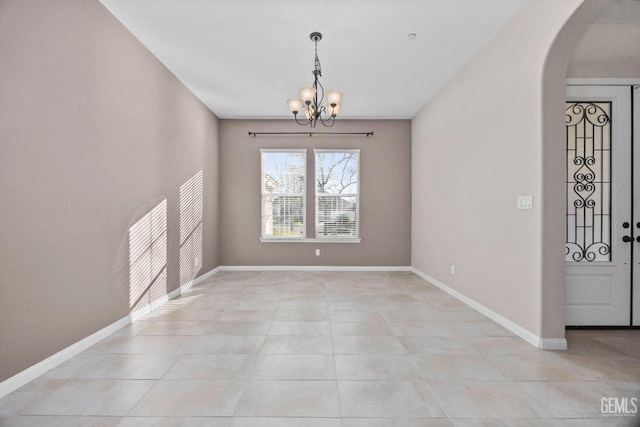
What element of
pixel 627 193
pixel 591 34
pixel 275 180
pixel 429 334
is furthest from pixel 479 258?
pixel 275 180

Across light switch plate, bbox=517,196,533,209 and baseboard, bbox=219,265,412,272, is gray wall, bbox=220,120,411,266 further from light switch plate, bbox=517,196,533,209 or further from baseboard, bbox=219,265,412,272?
light switch plate, bbox=517,196,533,209

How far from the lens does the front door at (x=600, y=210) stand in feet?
8.91

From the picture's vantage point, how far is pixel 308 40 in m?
3.05

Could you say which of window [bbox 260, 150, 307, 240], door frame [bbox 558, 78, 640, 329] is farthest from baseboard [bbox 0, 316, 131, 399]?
door frame [bbox 558, 78, 640, 329]

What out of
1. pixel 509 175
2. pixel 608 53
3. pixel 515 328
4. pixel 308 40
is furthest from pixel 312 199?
pixel 608 53

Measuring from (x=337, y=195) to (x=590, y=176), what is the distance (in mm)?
3695

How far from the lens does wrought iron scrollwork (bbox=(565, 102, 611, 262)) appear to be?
2.73 m

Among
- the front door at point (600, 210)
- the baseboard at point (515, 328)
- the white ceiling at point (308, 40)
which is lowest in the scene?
the baseboard at point (515, 328)

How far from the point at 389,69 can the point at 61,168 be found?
11.9ft

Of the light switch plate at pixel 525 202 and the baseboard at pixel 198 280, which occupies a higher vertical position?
the light switch plate at pixel 525 202

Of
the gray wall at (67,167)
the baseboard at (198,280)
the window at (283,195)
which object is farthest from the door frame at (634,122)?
the baseboard at (198,280)

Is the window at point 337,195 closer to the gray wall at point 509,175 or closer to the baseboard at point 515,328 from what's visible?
the gray wall at point 509,175

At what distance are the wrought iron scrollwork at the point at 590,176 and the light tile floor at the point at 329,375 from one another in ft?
2.71
